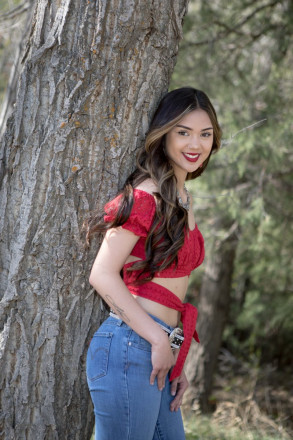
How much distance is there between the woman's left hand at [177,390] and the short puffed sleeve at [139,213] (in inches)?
29.7

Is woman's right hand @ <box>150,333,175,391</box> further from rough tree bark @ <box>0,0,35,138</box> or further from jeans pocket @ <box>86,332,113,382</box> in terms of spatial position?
rough tree bark @ <box>0,0,35,138</box>

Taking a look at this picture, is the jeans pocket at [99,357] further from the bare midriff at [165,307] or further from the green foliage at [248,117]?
the green foliage at [248,117]

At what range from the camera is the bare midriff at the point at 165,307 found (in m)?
2.14

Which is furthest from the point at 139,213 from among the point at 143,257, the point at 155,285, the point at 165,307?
the point at 165,307

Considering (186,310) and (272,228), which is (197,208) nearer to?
(272,228)

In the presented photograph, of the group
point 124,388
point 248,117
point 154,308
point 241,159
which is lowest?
point 124,388

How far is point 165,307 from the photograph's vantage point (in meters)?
2.17

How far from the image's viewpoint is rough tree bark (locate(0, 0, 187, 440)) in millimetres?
2279

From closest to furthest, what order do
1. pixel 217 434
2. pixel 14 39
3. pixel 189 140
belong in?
pixel 189 140, pixel 217 434, pixel 14 39

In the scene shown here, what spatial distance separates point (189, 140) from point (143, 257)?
A: 582 mm

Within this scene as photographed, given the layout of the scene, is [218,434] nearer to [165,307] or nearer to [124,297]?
[165,307]

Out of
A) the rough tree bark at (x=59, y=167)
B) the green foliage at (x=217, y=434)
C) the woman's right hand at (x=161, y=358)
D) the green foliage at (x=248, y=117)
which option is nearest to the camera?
the woman's right hand at (x=161, y=358)

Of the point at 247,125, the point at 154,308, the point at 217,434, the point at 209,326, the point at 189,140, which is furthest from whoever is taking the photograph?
the point at 209,326

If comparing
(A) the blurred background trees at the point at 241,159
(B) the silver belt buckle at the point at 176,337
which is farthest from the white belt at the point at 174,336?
(A) the blurred background trees at the point at 241,159
